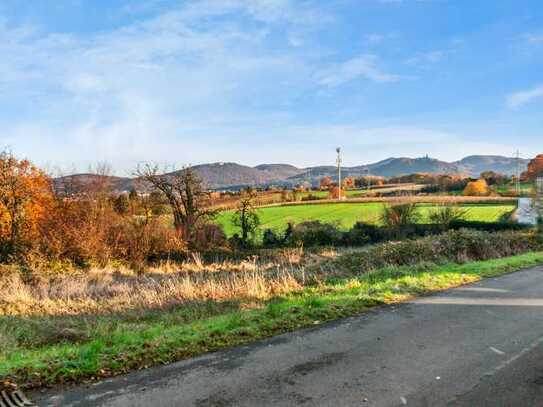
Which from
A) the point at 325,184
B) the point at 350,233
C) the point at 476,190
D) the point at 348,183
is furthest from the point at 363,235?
the point at 348,183

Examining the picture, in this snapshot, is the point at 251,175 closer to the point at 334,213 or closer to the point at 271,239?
the point at 334,213

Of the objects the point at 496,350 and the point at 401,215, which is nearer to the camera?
the point at 496,350

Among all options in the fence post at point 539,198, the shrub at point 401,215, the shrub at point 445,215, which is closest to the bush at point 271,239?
the shrub at point 401,215

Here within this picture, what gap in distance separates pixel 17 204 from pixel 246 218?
1751 centimetres

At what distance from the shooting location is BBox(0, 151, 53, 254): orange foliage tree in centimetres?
2392

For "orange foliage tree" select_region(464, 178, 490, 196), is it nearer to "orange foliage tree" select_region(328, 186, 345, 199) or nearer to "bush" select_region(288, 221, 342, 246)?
"orange foliage tree" select_region(328, 186, 345, 199)

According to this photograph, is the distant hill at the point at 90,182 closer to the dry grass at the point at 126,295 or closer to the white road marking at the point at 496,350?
the dry grass at the point at 126,295

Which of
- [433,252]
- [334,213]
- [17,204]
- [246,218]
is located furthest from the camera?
[334,213]

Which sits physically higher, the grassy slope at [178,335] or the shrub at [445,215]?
the grassy slope at [178,335]

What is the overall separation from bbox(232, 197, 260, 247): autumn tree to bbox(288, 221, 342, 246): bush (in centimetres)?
368

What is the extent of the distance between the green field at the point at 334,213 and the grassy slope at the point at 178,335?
32238 millimetres

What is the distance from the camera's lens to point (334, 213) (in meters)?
57.3

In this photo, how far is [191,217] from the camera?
3072 centimetres

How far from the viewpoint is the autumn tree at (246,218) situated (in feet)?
118
